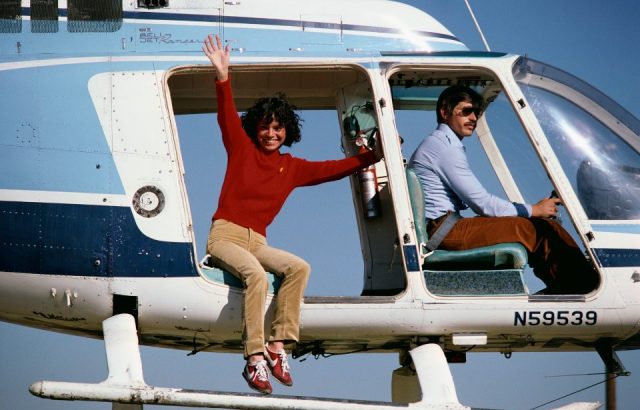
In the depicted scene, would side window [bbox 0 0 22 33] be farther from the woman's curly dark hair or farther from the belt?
the belt

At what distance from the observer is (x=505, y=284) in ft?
30.7

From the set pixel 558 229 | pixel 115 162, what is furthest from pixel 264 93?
pixel 558 229

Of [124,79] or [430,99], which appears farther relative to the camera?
[430,99]

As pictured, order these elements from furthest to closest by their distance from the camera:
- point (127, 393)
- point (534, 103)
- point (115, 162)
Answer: point (534, 103)
point (115, 162)
point (127, 393)

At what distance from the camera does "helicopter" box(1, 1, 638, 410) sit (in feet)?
29.7

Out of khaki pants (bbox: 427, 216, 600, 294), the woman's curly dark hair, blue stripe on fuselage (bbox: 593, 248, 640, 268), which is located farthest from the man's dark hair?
blue stripe on fuselage (bbox: 593, 248, 640, 268)

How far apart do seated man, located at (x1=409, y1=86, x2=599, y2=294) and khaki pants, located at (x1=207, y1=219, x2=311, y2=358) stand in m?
1.15

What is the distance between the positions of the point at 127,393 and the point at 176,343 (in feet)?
3.81

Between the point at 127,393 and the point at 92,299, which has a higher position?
the point at 92,299

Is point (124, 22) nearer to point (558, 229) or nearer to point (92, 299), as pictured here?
point (92, 299)

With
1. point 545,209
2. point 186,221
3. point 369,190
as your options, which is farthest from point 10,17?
point 545,209

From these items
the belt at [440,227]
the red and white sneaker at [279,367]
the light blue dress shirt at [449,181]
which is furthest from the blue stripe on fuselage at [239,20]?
the red and white sneaker at [279,367]

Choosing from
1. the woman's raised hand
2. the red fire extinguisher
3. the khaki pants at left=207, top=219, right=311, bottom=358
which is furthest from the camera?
the red fire extinguisher

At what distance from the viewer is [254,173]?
916 centimetres
